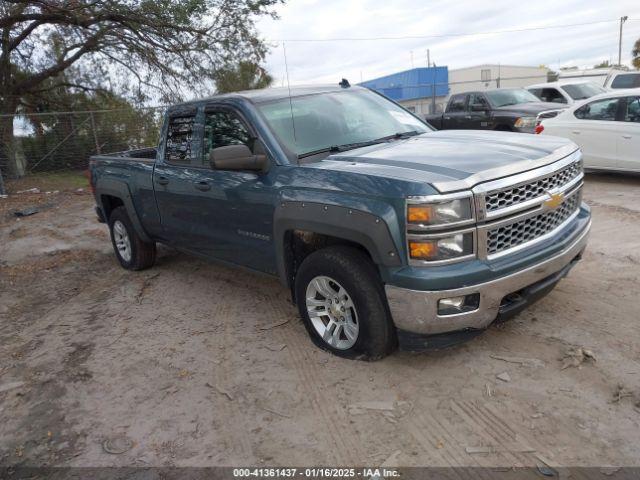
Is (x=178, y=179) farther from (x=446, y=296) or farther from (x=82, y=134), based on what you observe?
(x=82, y=134)

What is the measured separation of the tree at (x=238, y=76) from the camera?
49.4ft

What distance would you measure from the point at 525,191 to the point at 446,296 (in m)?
0.87

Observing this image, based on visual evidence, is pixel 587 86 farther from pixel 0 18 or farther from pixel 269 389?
pixel 0 18

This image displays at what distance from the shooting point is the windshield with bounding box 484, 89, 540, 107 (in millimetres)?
12414

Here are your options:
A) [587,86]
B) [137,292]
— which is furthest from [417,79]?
[137,292]

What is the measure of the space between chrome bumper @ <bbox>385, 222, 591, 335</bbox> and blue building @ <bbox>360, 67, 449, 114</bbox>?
78.9 feet

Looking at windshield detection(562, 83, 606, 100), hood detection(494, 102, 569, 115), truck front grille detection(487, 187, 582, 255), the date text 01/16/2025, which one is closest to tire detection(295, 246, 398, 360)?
truck front grille detection(487, 187, 582, 255)

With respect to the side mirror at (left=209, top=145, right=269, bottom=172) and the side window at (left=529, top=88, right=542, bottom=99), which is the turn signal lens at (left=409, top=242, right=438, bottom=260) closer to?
the side mirror at (left=209, top=145, right=269, bottom=172)

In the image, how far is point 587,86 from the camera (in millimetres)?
13805

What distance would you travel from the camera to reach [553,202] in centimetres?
341

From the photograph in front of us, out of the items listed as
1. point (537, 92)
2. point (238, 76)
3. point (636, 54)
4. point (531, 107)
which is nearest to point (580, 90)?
point (537, 92)

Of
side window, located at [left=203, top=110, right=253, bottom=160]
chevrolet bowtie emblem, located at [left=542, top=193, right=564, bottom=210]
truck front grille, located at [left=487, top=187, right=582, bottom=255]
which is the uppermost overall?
side window, located at [left=203, top=110, right=253, bottom=160]

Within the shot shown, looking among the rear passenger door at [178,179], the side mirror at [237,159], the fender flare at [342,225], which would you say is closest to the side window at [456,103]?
the rear passenger door at [178,179]

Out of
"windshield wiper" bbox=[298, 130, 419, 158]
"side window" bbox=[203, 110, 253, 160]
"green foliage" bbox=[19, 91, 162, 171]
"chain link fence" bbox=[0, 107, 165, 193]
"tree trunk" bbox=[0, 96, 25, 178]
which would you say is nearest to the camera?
"windshield wiper" bbox=[298, 130, 419, 158]
